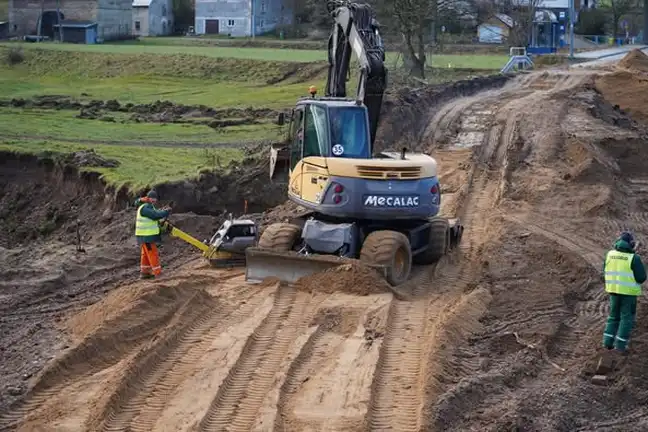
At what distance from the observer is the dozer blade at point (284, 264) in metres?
16.7

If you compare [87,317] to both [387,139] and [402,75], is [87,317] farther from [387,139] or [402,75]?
[402,75]

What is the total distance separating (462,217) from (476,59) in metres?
43.7

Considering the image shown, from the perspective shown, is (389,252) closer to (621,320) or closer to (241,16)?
(621,320)

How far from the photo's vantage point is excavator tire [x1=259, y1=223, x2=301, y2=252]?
17.4m

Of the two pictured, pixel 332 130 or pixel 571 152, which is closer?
pixel 332 130

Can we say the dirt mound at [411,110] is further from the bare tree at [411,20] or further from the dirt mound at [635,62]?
the dirt mound at [635,62]

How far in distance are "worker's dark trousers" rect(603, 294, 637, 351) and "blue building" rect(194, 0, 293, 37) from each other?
81.2 metres

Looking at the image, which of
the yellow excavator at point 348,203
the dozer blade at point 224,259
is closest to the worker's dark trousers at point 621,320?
the yellow excavator at point 348,203

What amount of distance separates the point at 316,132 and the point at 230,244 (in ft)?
8.00

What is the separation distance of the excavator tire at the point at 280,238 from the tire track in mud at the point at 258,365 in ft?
3.03

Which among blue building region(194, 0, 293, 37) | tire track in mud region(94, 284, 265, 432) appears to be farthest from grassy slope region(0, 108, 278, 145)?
blue building region(194, 0, 293, 37)

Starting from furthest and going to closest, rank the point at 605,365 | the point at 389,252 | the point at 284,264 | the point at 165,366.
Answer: the point at 284,264
the point at 389,252
the point at 605,365
the point at 165,366

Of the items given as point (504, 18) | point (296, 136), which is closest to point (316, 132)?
point (296, 136)

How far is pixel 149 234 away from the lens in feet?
58.6
